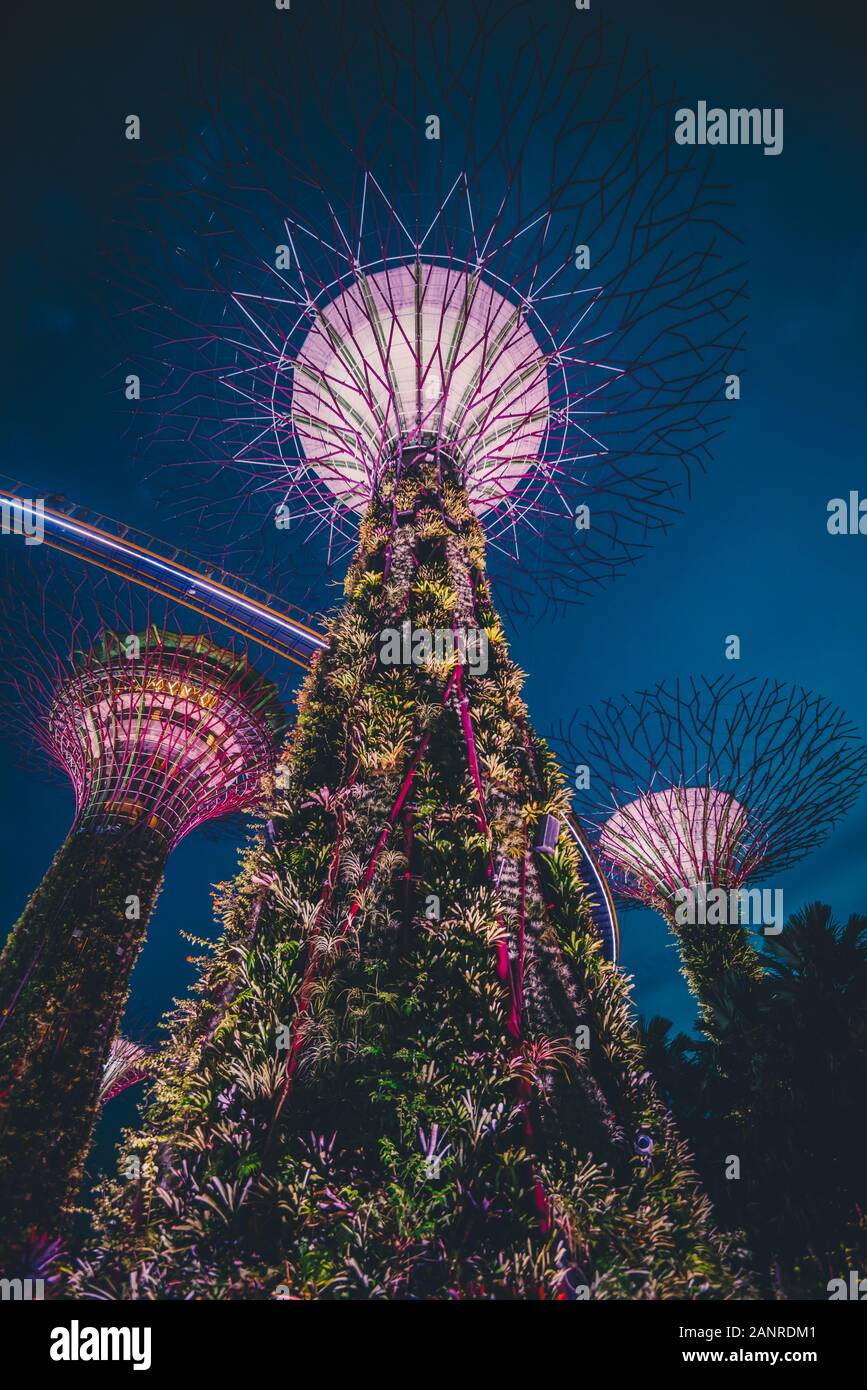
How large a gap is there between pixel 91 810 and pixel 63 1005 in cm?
312

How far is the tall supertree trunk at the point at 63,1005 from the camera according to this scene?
5.94 m

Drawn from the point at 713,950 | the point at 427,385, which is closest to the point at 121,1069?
the point at 713,950

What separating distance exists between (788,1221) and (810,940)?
2.23m

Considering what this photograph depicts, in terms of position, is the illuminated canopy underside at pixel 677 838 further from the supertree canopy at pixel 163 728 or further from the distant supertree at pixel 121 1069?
the distant supertree at pixel 121 1069

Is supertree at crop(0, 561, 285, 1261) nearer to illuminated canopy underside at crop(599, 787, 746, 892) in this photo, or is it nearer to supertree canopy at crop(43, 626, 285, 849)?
supertree canopy at crop(43, 626, 285, 849)

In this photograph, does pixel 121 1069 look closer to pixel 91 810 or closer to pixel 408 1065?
pixel 91 810

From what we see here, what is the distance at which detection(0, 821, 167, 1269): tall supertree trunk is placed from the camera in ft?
19.5

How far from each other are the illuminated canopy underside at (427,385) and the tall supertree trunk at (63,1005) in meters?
6.43

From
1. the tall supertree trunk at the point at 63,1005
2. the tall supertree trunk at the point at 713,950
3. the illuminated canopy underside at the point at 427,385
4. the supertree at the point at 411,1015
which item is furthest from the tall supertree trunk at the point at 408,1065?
the tall supertree trunk at the point at 713,950

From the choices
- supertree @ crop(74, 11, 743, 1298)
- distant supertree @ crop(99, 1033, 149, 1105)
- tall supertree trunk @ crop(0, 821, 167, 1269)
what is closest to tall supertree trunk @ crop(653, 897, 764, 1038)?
supertree @ crop(74, 11, 743, 1298)

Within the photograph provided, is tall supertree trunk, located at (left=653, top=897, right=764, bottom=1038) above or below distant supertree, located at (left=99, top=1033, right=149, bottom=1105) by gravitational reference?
above

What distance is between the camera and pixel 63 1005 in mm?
7070

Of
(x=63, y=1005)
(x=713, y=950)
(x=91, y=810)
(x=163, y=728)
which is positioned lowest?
(x=63, y=1005)

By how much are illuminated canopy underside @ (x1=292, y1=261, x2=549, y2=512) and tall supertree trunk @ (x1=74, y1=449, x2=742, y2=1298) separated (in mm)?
3492
